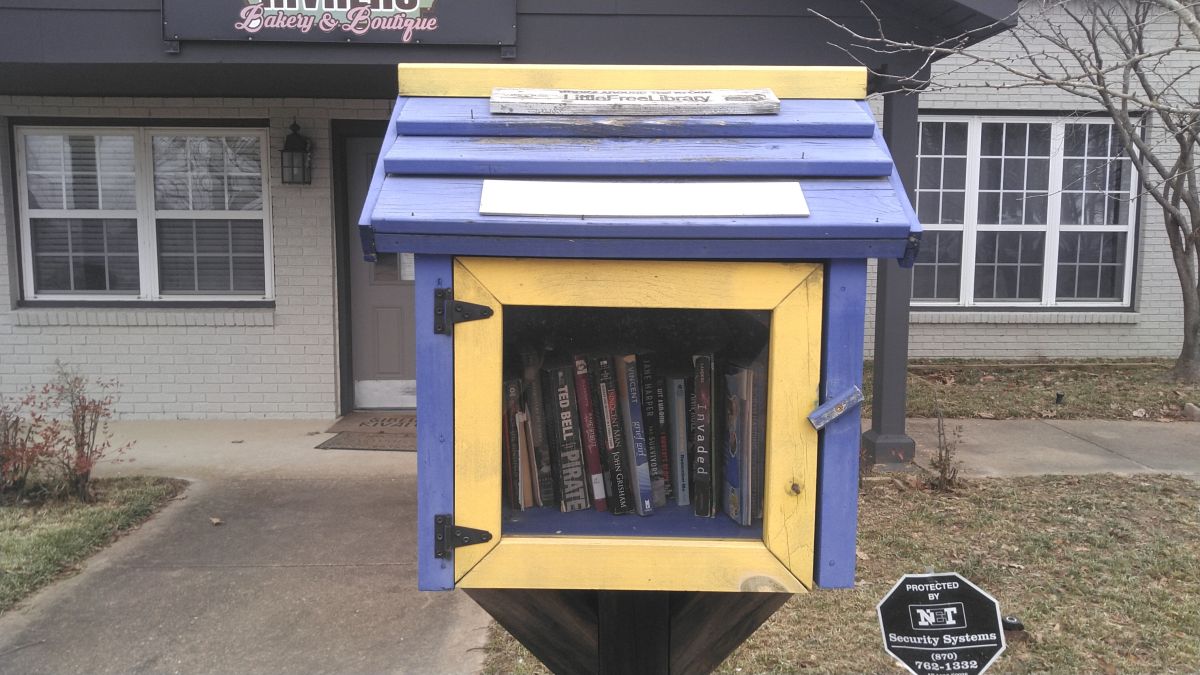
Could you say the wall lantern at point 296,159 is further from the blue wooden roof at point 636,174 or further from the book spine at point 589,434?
the book spine at point 589,434

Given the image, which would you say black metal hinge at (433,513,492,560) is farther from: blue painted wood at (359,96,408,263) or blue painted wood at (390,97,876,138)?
blue painted wood at (390,97,876,138)

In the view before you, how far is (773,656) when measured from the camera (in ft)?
10.9

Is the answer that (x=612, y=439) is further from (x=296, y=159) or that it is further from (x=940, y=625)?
(x=296, y=159)

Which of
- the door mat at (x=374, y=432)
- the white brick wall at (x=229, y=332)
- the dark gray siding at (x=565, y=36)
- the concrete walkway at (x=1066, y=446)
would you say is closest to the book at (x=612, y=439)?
the dark gray siding at (x=565, y=36)

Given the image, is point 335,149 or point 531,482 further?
point 335,149

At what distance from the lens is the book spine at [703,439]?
1.76 m

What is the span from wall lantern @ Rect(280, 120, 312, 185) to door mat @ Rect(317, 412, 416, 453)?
200 cm

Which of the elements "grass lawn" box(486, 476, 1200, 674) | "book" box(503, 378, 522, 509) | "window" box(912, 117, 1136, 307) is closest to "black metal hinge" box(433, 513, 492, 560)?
"book" box(503, 378, 522, 509)

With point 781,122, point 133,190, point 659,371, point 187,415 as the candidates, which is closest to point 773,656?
point 659,371

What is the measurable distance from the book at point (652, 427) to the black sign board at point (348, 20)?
3813 millimetres

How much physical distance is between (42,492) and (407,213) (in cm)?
460

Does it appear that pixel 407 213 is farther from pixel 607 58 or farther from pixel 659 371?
pixel 607 58

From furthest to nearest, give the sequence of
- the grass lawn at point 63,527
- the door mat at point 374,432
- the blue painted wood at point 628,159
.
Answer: the door mat at point 374,432 → the grass lawn at point 63,527 → the blue painted wood at point 628,159

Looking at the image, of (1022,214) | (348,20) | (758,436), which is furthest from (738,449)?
(1022,214)
